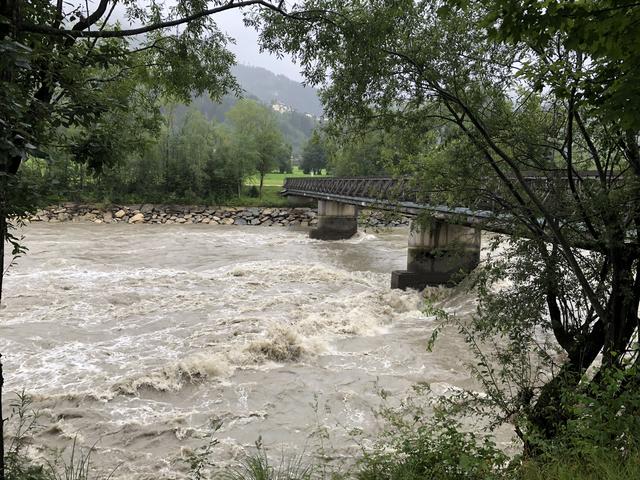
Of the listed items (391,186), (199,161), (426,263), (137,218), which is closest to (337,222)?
(426,263)

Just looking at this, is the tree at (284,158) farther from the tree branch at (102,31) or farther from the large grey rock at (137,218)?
the tree branch at (102,31)

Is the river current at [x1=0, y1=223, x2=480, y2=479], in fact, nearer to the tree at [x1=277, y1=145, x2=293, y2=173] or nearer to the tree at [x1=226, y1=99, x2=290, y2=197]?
the tree at [x1=226, y1=99, x2=290, y2=197]

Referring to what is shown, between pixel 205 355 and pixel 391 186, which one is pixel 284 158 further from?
pixel 205 355

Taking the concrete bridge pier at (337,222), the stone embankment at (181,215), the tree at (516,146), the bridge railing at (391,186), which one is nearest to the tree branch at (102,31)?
the tree at (516,146)

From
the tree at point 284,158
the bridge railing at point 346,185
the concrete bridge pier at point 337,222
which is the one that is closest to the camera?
the bridge railing at point 346,185

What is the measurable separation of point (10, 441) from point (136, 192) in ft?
132

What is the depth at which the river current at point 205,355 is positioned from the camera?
7.48 m

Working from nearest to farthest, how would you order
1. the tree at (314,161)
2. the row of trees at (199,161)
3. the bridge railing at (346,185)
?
1. the bridge railing at (346,185)
2. the row of trees at (199,161)
3. the tree at (314,161)

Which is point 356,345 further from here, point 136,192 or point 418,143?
point 136,192

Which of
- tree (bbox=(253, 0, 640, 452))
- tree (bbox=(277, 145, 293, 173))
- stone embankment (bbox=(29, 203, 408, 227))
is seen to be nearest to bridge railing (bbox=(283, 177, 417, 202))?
stone embankment (bbox=(29, 203, 408, 227))

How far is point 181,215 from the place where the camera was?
1650 inches

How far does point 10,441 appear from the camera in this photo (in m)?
6.91

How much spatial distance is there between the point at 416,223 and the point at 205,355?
18.0ft

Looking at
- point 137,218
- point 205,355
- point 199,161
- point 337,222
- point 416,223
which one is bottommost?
point 205,355
